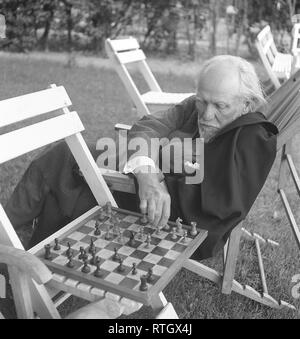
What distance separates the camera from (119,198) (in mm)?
2475

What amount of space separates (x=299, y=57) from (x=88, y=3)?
6314 millimetres

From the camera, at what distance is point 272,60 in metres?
4.98

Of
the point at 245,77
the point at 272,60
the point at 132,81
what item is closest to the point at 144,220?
the point at 245,77

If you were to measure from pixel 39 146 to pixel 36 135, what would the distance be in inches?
2.0

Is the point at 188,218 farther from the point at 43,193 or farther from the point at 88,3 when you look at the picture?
the point at 88,3

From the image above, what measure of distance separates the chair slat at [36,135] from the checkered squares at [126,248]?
0.41 m

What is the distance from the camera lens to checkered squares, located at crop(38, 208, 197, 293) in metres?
1.72

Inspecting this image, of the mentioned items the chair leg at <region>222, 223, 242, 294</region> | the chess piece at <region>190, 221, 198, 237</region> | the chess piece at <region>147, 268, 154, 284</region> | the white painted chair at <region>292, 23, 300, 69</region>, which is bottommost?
the chair leg at <region>222, 223, 242, 294</region>

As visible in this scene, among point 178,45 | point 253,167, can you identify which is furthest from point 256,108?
point 178,45

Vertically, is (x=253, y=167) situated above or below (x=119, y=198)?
above

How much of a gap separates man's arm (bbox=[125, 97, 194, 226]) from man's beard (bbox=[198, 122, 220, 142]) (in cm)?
21

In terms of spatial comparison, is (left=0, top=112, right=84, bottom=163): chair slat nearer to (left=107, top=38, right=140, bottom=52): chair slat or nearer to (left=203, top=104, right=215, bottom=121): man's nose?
(left=203, top=104, right=215, bottom=121): man's nose

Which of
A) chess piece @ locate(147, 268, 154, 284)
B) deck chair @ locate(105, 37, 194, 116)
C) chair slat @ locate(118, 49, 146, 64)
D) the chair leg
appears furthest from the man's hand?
chair slat @ locate(118, 49, 146, 64)

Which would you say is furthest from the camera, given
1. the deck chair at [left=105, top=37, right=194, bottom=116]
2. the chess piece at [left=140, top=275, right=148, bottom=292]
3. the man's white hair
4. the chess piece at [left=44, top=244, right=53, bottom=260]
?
the deck chair at [left=105, top=37, right=194, bottom=116]
